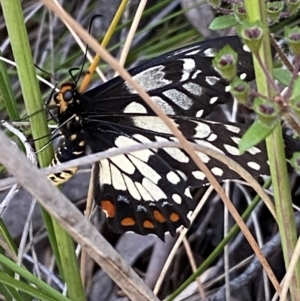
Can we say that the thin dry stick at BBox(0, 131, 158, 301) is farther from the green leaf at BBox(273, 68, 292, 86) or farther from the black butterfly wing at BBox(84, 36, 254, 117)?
the black butterfly wing at BBox(84, 36, 254, 117)

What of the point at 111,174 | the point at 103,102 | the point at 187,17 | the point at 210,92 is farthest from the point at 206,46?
the point at 187,17

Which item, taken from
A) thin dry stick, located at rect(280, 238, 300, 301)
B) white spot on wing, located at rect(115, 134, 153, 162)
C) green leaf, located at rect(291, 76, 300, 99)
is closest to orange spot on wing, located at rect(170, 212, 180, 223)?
white spot on wing, located at rect(115, 134, 153, 162)

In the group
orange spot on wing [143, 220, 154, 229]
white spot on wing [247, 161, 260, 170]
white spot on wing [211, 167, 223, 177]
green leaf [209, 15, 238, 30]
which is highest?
green leaf [209, 15, 238, 30]

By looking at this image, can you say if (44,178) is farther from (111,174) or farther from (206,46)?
(111,174)

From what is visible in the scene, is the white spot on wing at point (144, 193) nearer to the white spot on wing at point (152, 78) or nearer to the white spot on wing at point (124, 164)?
the white spot on wing at point (124, 164)

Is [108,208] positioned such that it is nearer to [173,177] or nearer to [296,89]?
[173,177]

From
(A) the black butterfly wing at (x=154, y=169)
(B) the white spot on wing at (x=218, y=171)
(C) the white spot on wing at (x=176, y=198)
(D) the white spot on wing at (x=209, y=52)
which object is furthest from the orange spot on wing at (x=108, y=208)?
(D) the white spot on wing at (x=209, y=52)

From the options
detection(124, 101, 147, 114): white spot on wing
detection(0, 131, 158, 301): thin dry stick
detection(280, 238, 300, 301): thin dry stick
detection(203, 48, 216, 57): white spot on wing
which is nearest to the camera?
detection(0, 131, 158, 301): thin dry stick

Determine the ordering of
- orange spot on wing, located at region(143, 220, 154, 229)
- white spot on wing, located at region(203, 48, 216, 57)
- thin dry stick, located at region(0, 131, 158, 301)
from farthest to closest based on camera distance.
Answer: orange spot on wing, located at region(143, 220, 154, 229), white spot on wing, located at region(203, 48, 216, 57), thin dry stick, located at region(0, 131, 158, 301)

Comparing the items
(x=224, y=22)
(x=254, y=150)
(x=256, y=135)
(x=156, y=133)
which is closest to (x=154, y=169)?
(x=156, y=133)
